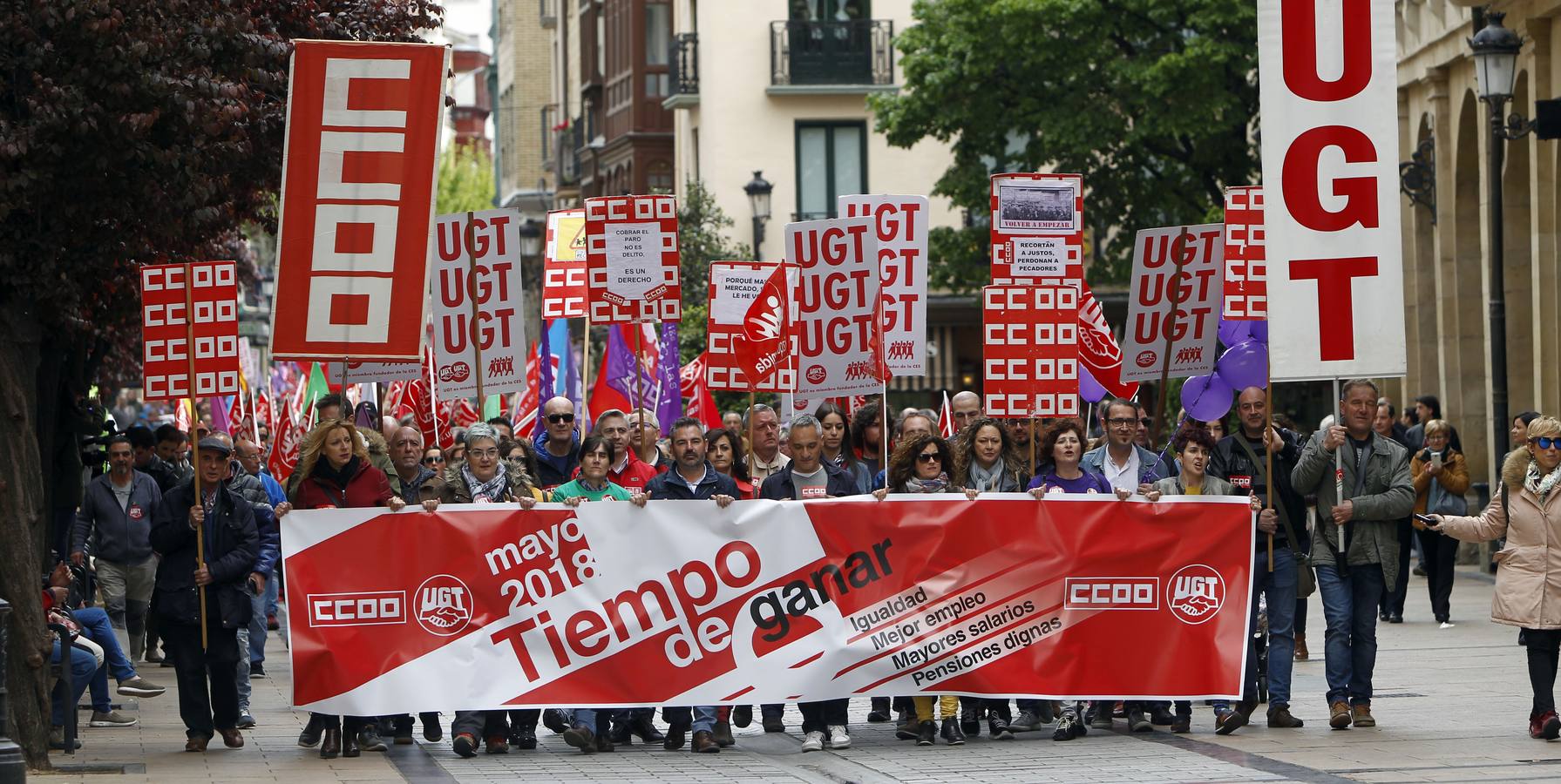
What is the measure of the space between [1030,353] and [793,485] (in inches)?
71.6

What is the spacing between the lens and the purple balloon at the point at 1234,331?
15922 mm

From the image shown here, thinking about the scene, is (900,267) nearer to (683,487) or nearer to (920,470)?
(920,470)

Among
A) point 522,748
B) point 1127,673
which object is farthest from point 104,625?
point 1127,673

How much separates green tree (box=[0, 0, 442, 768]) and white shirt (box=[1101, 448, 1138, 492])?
531 cm

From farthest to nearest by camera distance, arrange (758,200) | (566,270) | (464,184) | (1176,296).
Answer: (464,184) < (758,200) < (566,270) < (1176,296)

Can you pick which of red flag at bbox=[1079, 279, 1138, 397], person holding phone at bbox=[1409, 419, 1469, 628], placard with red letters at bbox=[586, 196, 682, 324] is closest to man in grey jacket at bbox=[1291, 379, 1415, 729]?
red flag at bbox=[1079, 279, 1138, 397]

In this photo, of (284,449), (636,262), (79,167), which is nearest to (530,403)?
(284,449)

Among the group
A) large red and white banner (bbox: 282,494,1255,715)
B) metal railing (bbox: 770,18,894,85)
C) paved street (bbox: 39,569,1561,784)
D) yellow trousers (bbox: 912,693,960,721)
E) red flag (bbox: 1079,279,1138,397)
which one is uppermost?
metal railing (bbox: 770,18,894,85)

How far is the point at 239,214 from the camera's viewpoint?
17297 mm

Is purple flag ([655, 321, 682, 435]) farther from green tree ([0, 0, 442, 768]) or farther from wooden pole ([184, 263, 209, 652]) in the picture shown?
wooden pole ([184, 263, 209, 652])

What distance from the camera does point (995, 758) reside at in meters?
12.2

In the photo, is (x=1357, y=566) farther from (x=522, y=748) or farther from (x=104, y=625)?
(x=104, y=625)

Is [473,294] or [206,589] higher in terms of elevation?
[473,294]

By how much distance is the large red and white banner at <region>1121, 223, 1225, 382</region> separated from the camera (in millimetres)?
15680
